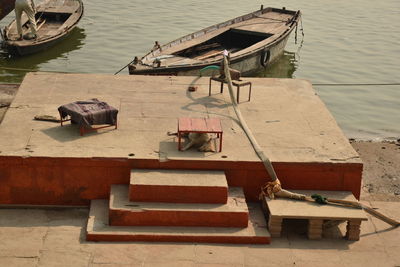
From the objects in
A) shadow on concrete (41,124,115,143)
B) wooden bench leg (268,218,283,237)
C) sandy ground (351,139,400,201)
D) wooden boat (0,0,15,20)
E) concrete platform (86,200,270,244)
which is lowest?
sandy ground (351,139,400,201)

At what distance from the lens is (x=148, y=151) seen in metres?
8.84

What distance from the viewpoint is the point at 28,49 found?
63.5ft

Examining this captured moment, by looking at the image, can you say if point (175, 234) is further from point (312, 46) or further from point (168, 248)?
point (312, 46)

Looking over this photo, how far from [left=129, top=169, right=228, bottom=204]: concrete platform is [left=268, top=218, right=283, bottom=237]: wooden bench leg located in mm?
696

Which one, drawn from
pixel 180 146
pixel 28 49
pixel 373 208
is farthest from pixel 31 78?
pixel 28 49

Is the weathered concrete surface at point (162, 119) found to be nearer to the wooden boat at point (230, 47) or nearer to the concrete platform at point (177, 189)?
the concrete platform at point (177, 189)

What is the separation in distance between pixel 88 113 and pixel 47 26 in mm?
14104

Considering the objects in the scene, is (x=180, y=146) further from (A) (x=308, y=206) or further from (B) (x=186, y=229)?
(A) (x=308, y=206)

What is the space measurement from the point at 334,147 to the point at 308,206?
1.29 metres

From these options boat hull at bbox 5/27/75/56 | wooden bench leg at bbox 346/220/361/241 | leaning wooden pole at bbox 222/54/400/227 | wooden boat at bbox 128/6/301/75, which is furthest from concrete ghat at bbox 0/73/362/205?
boat hull at bbox 5/27/75/56

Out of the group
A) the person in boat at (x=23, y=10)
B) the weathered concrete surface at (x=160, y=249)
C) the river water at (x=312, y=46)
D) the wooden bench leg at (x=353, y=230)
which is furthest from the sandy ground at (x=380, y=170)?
the person in boat at (x=23, y=10)

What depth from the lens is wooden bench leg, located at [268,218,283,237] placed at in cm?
819

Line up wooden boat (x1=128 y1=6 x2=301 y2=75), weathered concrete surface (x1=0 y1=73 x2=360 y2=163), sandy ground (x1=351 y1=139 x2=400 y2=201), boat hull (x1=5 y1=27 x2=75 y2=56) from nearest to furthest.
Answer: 1. weathered concrete surface (x1=0 y1=73 x2=360 y2=163)
2. sandy ground (x1=351 y1=139 x2=400 y2=201)
3. wooden boat (x1=128 y1=6 x2=301 y2=75)
4. boat hull (x1=5 y1=27 x2=75 y2=56)

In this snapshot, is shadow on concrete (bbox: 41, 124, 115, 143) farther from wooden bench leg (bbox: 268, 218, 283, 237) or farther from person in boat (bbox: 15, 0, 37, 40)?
person in boat (bbox: 15, 0, 37, 40)
